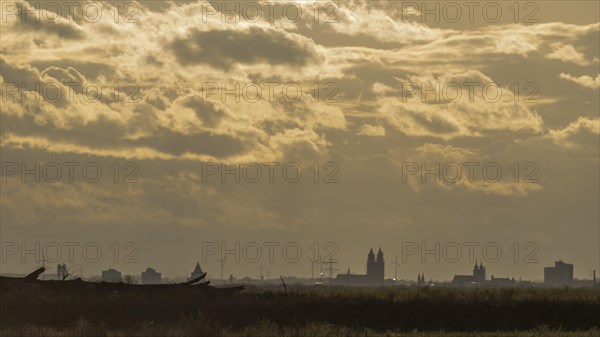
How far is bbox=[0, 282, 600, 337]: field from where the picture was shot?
137 feet

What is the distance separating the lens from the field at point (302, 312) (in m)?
41.9

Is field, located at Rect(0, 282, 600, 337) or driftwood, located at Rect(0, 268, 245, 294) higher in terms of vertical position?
driftwood, located at Rect(0, 268, 245, 294)

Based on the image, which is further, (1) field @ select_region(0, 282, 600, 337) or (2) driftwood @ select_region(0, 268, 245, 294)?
(2) driftwood @ select_region(0, 268, 245, 294)

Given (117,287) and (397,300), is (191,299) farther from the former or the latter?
(397,300)

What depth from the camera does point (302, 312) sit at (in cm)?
5881

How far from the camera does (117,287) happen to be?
52875mm

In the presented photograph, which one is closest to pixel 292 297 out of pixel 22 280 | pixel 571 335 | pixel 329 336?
pixel 22 280

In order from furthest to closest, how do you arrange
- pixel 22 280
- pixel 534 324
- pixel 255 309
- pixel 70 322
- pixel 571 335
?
pixel 534 324 → pixel 255 309 → pixel 22 280 → pixel 70 322 → pixel 571 335

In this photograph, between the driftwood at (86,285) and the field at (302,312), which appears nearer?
the field at (302,312)

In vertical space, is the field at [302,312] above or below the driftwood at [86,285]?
below

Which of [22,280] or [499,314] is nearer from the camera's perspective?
[22,280]

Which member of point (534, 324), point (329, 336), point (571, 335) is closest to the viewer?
point (329, 336)

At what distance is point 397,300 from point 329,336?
1074 inches

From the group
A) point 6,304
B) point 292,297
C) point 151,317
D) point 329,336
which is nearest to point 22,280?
point 6,304
